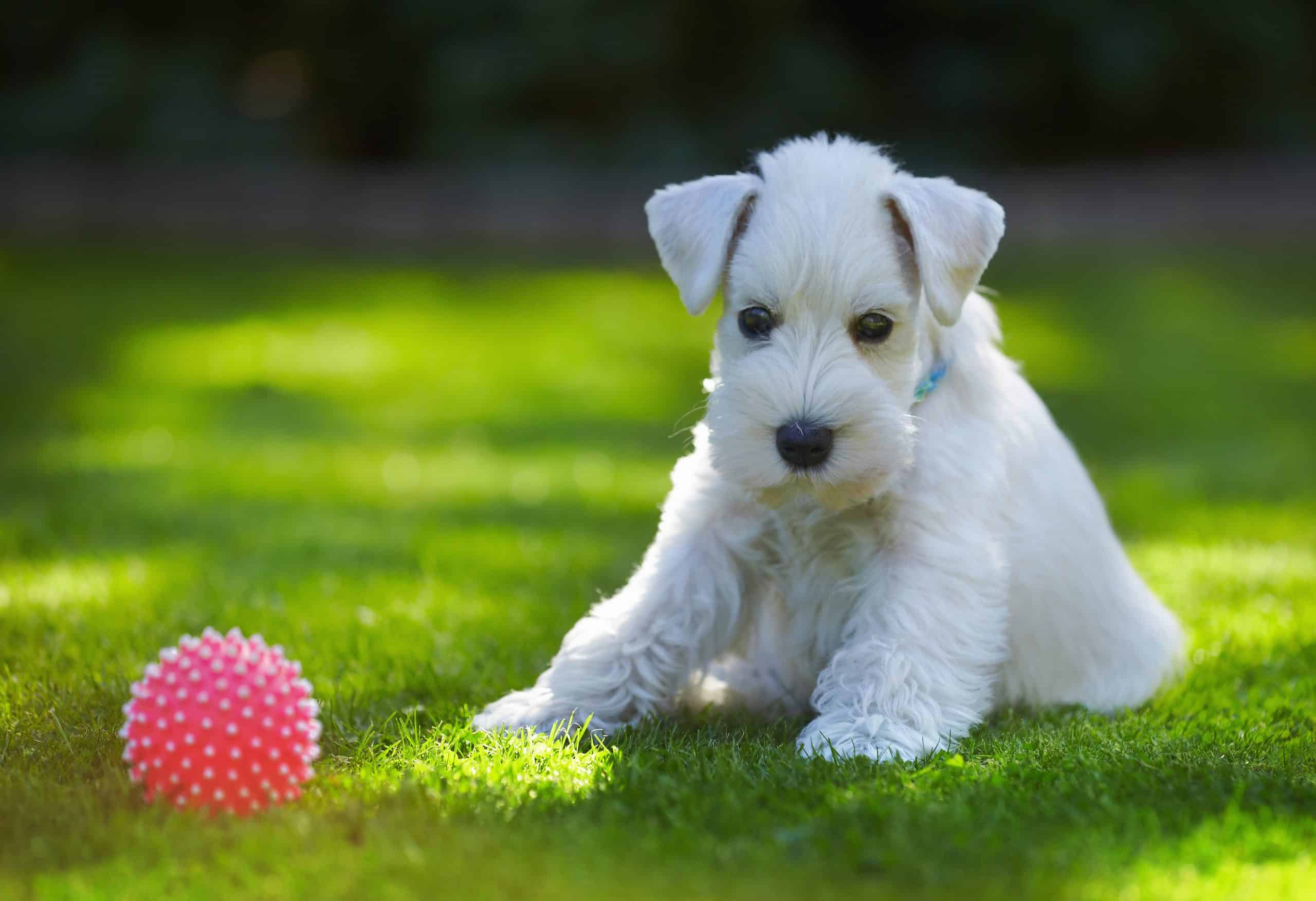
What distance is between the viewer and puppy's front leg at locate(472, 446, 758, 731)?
13.4 ft

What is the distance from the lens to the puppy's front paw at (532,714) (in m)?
4.00

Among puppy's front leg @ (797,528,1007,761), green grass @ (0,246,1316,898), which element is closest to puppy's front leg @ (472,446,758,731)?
green grass @ (0,246,1316,898)

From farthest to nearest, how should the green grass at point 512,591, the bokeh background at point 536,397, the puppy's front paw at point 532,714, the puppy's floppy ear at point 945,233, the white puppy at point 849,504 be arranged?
the puppy's front paw at point 532,714 < the puppy's floppy ear at point 945,233 < the white puppy at point 849,504 < the bokeh background at point 536,397 < the green grass at point 512,591

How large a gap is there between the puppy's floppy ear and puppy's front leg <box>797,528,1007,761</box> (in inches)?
25.3

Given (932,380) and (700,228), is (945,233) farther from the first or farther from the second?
(700,228)

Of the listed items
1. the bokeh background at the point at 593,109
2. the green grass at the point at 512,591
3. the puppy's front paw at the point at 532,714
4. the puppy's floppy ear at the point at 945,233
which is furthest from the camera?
the bokeh background at the point at 593,109

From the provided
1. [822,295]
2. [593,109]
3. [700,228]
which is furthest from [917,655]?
[593,109]

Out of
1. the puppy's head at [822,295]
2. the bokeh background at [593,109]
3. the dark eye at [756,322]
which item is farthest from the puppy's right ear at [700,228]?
the bokeh background at [593,109]

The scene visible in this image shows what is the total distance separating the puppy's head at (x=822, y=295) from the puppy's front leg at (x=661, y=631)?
0.38 meters

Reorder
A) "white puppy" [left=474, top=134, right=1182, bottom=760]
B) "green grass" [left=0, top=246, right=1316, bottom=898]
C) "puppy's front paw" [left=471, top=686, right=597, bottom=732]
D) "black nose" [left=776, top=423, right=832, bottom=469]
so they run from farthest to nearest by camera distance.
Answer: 1. "puppy's front paw" [left=471, top=686, right=597, bottom=732]
2. "white puppy" [left=474, top=134, right=1182, bottom=760]
3. "black nose" [left=776, top=423, right=832, bottom=469]
4. "green grass" [left=0, top=246, right=1316, bottom=898]

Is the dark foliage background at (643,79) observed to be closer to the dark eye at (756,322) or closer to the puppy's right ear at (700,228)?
the puppy's right ear at (700,228)

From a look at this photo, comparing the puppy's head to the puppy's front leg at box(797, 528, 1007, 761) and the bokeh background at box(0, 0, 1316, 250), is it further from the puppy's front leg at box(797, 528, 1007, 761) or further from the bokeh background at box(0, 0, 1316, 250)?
the bokeh background at box(0, 0, 1316, 250)

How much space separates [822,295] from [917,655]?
966 mm

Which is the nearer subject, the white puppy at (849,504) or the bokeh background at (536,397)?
the bokeh background at (536,397)
